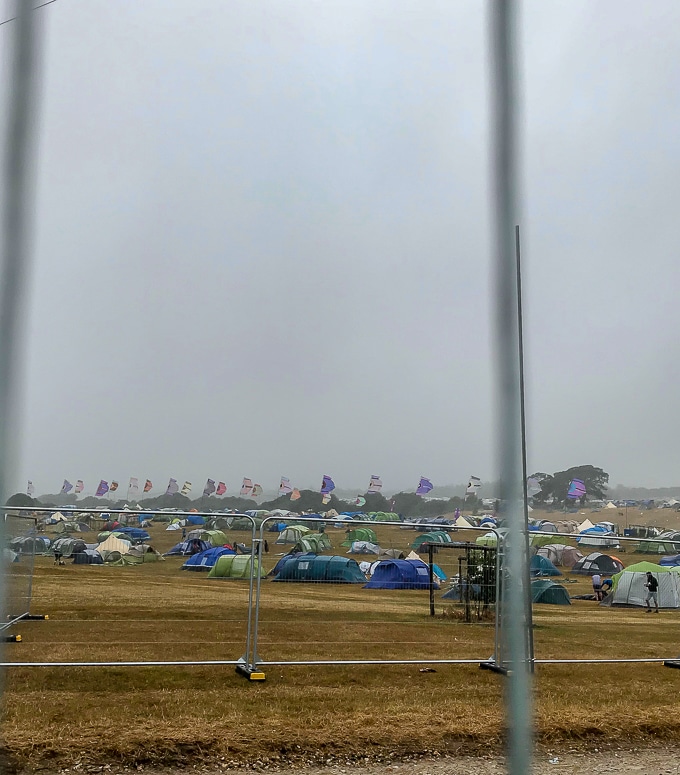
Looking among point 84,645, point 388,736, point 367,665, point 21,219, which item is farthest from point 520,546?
point 84,645

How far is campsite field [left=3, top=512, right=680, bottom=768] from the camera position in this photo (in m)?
4.74

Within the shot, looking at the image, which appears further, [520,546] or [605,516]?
[605,516]

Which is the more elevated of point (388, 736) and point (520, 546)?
point (520, 546)

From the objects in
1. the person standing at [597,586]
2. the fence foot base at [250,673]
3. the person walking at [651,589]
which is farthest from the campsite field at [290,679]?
the person walking at [651,589]

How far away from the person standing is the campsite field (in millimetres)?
808

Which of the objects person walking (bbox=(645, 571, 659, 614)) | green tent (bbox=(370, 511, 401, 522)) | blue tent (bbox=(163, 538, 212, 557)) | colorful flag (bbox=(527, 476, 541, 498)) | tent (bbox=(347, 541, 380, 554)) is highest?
colorful flag (bbox=(527, 476, 541, 498))

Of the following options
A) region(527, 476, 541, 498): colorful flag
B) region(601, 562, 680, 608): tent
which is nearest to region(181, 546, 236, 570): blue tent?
region(601, 562, 680, 608): tent

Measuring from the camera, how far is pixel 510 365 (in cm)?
132

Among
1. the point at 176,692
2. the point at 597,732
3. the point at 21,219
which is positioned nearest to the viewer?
the point at 21,219

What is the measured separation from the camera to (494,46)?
1.35m

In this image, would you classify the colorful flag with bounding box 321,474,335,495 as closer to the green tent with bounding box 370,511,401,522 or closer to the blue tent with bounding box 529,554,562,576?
the green tent with bounding box 370,511,401,522

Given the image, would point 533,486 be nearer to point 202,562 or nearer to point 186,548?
point 202,562

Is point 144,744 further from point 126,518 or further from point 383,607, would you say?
point 383,607

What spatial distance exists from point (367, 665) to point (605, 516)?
49134 millimetres
